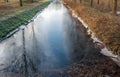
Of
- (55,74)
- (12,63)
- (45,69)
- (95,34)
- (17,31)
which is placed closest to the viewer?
(55,74)

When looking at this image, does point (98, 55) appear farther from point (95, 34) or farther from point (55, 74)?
point (95, 34)

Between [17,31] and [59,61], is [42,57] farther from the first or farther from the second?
[17,31]

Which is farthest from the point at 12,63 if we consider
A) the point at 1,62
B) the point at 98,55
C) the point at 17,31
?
the point at 17,31

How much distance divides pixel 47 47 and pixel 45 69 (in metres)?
4.40

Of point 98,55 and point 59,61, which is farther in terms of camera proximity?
point 98,55

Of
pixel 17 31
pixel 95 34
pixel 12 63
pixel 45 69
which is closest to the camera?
pixel 45 69

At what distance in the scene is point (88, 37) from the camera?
60.3 feet

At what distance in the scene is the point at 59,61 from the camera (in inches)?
487

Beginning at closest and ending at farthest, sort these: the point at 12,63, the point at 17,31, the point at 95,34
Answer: the point at 12,63 → the point at 95,34 → the point at 17,31

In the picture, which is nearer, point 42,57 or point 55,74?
point 55,74

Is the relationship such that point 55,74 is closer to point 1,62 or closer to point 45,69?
point 45,69

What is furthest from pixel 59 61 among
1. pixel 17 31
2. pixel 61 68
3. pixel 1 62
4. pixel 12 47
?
pixel 17 31

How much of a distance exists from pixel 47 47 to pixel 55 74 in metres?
5.12

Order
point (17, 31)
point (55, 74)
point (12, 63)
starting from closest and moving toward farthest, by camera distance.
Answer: point (55, 74) < point (12, 63) < point (17, 31)
